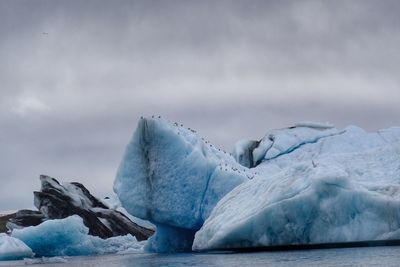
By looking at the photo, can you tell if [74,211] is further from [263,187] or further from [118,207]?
[263,187]

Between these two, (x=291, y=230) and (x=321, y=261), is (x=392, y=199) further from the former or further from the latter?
(x=321, y=261)

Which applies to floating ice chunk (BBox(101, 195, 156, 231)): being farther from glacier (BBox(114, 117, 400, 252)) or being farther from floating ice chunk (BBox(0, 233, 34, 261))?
floating ice chunk (BBox(0, 233, 34, 261))

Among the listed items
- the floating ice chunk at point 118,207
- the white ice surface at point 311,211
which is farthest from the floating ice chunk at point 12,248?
the floating ice chunk at point 118,207

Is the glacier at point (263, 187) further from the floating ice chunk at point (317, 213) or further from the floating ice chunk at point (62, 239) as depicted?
the floating ice chunk at point (62, 239)

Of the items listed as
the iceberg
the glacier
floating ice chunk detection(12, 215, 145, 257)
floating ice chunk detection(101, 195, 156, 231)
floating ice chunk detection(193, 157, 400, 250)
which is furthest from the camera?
floating ice chunk detection(101, 195, 156, 231)

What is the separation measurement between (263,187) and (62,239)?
14.8 m

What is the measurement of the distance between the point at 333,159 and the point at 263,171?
7.45 m

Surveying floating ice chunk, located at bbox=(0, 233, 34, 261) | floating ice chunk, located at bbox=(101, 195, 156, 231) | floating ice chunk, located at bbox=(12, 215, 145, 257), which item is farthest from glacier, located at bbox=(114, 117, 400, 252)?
floating ice chunk, located at bbox=(101, 195, 156, 231)

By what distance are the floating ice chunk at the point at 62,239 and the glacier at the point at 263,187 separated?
4193 millimetres

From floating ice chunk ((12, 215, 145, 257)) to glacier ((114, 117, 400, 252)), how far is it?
4.19 meters

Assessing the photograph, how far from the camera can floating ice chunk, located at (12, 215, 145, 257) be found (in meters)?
32.8

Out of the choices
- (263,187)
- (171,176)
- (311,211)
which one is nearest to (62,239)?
(171,176)

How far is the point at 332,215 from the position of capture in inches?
827

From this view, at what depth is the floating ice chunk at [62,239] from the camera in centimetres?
3284
